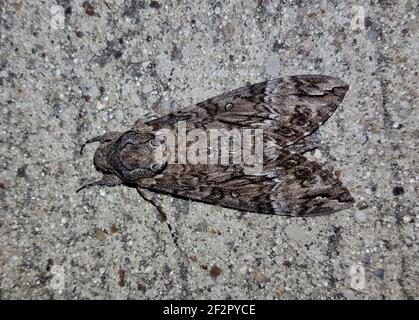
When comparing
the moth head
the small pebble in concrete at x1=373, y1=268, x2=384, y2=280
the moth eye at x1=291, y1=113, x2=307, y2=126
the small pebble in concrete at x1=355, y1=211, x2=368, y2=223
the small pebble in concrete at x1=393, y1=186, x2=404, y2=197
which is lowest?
the small pebble in concrete at x1=373, y1=268, x2=384, y2=280

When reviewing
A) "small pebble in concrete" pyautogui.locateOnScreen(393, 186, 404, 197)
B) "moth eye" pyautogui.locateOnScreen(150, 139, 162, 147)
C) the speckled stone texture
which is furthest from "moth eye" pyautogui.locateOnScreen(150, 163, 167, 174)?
"small pebble in concrete" pyautogui.locateOnScreen(393, 186, 404, 197)

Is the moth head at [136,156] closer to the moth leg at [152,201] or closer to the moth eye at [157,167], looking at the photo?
the moth eye at [157,167]

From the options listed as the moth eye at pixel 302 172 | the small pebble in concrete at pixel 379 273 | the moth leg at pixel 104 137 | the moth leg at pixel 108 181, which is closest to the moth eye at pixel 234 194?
the moth eye at pixel 302 172

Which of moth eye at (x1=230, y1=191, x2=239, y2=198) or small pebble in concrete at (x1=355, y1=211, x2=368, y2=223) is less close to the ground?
moth eye at (x1=230, y1=191, x2=239, y2=198)

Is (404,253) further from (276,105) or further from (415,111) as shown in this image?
(276,105)

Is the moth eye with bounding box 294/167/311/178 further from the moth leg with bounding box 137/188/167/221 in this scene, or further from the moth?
the moth leg with bounding box 137/188/167/221

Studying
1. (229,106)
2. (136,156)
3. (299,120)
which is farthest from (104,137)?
(299,120)
